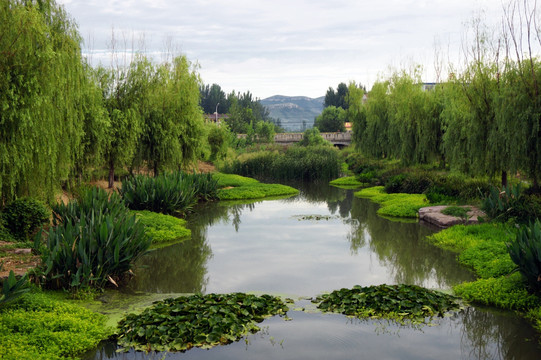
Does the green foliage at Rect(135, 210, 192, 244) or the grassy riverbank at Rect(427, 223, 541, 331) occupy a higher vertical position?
the grassy riverbank at Rect(427, 223, 541, 331)

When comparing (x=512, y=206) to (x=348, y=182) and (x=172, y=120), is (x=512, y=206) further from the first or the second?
(x=348, y=182)

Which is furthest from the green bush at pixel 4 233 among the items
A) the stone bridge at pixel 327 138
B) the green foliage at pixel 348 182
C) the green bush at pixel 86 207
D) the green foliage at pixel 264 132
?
the stone bridge at pixel 327 138

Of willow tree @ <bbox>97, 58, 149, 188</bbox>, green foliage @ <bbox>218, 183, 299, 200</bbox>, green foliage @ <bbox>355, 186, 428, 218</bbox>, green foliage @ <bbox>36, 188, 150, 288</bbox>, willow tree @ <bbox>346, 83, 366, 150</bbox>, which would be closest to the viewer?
green foliage @ <bbox>36, 188, 150, 288</bbox>

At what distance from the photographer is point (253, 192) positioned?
27.3 meters

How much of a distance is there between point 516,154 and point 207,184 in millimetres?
14017

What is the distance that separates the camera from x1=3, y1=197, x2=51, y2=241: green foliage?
12.6 meters

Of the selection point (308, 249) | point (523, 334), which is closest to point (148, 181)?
point (308, 249)

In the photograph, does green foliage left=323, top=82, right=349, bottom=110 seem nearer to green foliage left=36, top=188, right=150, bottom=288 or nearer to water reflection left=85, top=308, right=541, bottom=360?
green foliage left=36, top=188, right=150, bottom=288

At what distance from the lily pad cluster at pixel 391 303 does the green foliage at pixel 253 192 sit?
17329 mm

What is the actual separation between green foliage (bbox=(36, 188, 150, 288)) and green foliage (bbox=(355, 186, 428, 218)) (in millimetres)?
11521

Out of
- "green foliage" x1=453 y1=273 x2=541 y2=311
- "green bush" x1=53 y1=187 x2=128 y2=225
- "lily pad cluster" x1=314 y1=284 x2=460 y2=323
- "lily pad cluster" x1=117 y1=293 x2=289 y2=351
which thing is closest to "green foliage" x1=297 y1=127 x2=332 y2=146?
"green bush" x1=53 y1=187 x2=128 y2=225

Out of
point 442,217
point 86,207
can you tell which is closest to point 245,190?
point 442,217

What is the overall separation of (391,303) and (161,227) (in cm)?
919

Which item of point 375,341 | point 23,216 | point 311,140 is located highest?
point 311,140
